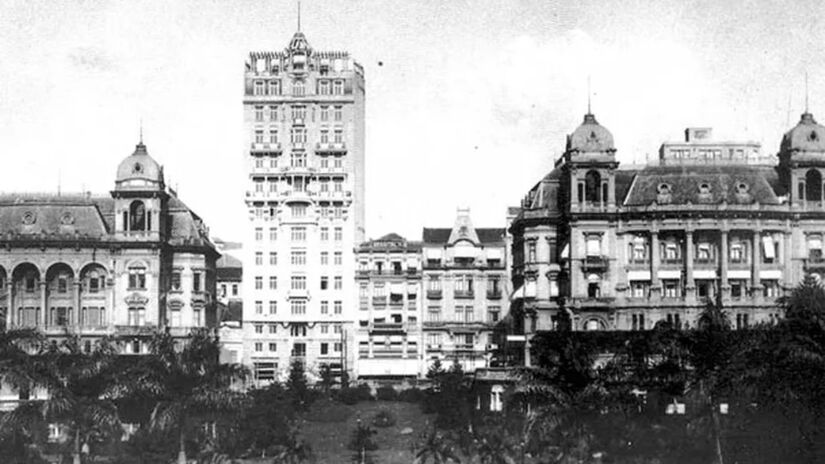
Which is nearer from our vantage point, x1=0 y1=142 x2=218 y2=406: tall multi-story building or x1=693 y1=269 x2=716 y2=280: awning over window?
x1=693 y1=269 x2=716 y2=280: awning over window

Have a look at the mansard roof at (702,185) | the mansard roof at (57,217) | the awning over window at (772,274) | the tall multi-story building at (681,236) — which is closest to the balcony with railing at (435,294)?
the tall multi-story building at (681,236)

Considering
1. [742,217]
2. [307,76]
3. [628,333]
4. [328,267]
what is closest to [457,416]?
[628,333]

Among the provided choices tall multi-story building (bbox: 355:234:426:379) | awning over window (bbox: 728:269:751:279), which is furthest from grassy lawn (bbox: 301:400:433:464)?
awning over window (bbox: 728:269:751:279)

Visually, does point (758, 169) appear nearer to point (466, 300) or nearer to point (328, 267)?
point (466, 300)

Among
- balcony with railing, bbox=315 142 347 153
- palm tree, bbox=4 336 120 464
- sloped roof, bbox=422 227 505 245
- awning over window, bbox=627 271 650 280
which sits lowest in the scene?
palm tree, bbox=4 336 120 464

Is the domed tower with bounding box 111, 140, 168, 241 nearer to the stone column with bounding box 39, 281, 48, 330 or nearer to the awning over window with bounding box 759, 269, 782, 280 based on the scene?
the stone column with bounding box 39, 281, 48, 330

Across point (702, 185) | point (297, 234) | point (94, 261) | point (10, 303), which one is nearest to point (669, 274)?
point (702, 185)
